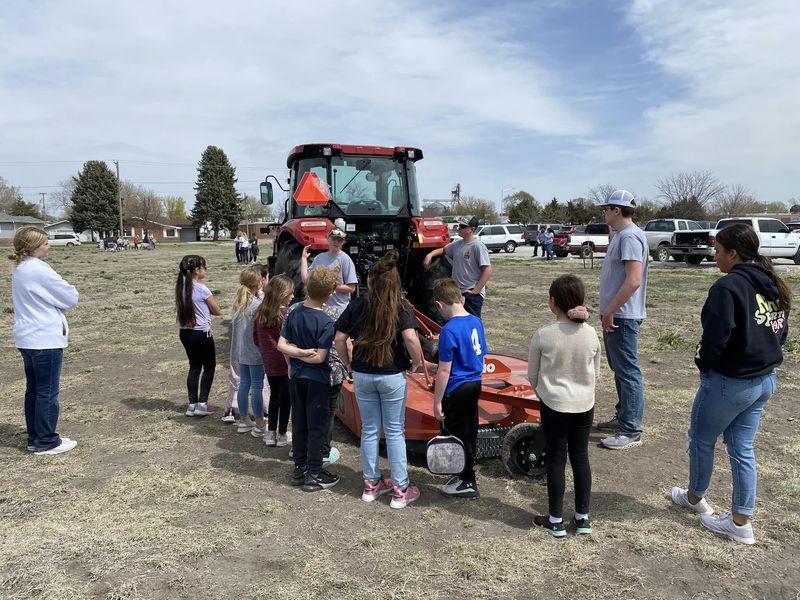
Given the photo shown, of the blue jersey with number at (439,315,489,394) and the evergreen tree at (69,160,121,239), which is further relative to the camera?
the evergreen tree at (69,160,121,239)

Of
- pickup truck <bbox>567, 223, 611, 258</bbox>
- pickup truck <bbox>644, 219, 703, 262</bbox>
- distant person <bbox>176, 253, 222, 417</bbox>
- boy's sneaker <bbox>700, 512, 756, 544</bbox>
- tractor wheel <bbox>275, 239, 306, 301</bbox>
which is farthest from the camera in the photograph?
pickup truck <bbox>567, 223, 611, 258</bbox>

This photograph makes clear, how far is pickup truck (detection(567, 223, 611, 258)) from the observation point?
28406mm

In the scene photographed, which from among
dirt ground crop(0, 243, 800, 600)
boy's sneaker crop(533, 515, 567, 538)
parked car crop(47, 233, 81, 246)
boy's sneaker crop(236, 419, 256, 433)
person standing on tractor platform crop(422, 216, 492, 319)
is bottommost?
dirt ground crop(0, 243, 800, 600)

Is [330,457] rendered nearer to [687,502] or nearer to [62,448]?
[62,448]

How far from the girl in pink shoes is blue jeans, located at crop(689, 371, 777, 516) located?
2797 millimetres

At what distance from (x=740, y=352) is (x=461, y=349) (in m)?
1.45

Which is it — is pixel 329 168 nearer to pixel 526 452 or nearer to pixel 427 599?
pixel 526 452

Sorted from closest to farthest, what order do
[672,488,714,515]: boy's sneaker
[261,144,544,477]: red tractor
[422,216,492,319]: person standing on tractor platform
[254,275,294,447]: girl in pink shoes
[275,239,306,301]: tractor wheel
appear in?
[672,488,714,515]: boy's sneaker, [254,275,294,447]: girl in pink shoes, [422,216,492,319]: person standing on tractor platform, [275,239,306,301]: tractor wheel, [261,144,544,477]: red tractor

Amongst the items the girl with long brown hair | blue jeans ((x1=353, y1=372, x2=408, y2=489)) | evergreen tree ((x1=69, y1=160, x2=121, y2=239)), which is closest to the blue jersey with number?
the girl with long brown hair

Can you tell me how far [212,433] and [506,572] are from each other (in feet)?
9.55

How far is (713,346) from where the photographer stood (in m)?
3.05

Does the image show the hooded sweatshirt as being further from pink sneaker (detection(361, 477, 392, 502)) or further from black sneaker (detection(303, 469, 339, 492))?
black sneaker (detection(303, 469, 339, 492))

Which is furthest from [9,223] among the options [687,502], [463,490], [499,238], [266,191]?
[687,502]

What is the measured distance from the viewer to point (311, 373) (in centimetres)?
383
